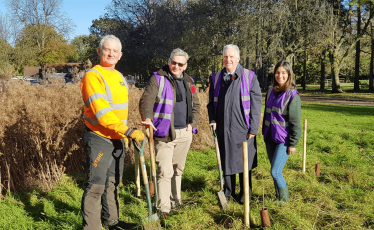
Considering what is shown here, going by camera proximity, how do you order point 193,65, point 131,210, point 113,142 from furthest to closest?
point 193,65, point 131,210, point 113,142

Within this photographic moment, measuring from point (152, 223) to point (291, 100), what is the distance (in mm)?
2173

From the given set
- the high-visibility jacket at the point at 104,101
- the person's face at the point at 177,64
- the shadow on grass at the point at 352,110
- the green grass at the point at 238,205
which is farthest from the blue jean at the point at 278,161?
the shadow on grass at the point at 352,110

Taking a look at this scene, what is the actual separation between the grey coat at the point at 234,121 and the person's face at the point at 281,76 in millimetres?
278

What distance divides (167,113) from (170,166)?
67cm

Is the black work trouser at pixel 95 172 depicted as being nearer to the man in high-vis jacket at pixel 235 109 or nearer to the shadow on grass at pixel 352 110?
the man in high-vis jacket at pixel 235 109

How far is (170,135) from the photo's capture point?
139 inches

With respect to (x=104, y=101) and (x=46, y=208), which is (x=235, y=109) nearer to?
(x=104, y=101)

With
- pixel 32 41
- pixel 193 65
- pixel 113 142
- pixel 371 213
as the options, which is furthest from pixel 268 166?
pixel 32 41

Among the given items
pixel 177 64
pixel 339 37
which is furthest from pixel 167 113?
pixel 339 37

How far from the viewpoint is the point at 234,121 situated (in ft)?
12.2

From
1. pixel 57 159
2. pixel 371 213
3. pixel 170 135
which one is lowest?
pixel 371 213

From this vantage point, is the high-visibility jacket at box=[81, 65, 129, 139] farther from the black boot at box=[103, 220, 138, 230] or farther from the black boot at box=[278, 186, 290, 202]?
the black boot at box=[278, 186, 290, 202]

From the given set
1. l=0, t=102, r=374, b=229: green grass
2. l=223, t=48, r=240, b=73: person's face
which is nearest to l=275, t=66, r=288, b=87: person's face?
l=223, t=48, r=240, b=73: person's face

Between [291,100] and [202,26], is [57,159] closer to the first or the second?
[291,100]
